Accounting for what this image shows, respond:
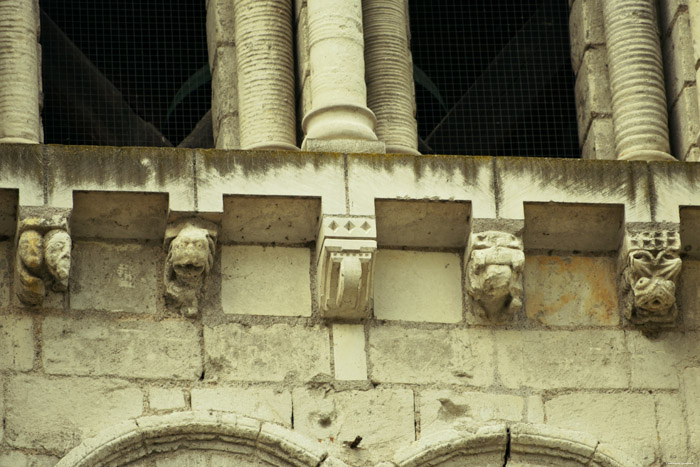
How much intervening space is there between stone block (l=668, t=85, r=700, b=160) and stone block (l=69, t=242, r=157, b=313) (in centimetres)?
273

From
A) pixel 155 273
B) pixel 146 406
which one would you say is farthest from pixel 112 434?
pixel 155 273

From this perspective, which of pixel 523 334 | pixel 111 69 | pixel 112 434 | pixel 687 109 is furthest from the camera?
pixel 111 69

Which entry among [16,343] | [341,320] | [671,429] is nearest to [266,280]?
[341,320]

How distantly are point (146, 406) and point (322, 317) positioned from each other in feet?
3.02

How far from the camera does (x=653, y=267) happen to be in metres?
9.87

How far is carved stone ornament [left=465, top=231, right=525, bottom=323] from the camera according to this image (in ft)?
31.9

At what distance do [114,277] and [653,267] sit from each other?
8.18 feet

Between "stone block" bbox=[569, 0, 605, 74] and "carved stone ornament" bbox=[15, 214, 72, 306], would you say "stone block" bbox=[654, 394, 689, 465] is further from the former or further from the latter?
"carved stone ornament" bbox=[15, 214, 72, 306]

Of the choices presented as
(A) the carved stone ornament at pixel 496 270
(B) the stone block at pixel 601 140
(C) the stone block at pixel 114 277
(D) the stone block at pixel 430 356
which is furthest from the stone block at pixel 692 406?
(C) the stone block at pixel 114 277

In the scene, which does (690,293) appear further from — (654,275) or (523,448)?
(523,448)

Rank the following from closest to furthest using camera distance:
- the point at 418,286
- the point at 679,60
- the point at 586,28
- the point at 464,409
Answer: the point at 464,409, the point at 418,286, the point at 679,60, the point at 586,28

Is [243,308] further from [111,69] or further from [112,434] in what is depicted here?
[111,69]

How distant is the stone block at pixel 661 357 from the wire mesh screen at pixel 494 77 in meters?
1.89

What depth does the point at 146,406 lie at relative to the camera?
9.43m
